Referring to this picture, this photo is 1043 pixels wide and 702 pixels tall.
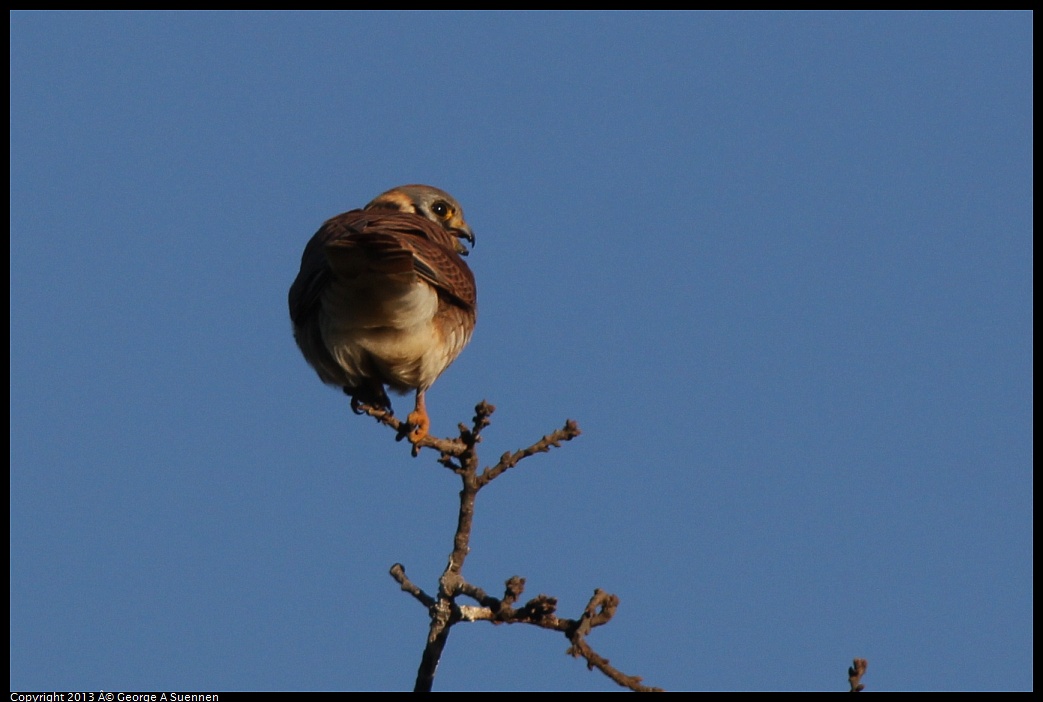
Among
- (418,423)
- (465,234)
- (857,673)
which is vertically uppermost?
(465,234)

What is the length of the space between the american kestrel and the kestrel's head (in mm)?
761

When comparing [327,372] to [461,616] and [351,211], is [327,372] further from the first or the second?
[461,616]

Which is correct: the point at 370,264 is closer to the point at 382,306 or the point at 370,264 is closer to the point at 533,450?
the point at 382,306

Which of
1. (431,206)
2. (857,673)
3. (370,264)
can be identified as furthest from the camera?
(431,206)

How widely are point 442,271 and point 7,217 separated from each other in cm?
231

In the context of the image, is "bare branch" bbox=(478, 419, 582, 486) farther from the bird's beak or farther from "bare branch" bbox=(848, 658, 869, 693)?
the bird's beak

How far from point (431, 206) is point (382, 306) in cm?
168

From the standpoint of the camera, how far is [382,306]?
458 cm

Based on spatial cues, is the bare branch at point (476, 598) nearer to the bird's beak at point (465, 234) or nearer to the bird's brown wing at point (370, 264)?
the bird's brown wing at point (370, 264)

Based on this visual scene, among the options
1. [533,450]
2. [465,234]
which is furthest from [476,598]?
[465,234]

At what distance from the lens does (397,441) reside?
15.0 feet

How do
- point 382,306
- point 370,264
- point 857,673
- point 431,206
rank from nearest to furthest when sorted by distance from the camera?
point 857,673 < point 370,264 < point 382,306 < point 431,206

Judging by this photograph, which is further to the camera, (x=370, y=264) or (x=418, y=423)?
(x=418, y=423)
